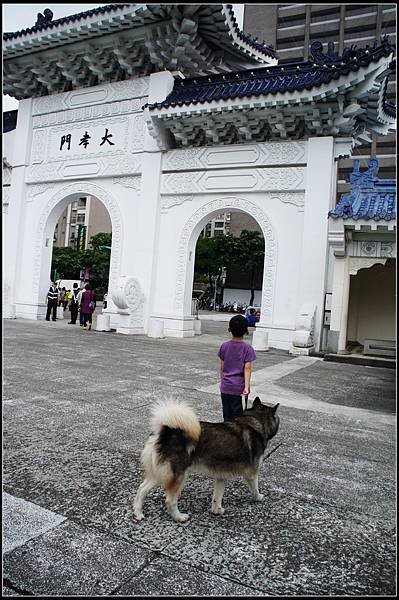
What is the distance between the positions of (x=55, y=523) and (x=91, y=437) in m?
1.49

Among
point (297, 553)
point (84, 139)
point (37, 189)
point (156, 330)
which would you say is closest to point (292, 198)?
point (156, 330)

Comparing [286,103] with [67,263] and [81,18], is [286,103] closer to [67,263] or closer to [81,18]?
[81,18]

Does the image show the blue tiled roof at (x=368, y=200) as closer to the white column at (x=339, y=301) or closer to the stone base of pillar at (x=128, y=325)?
the white column at (x=339, y=301)

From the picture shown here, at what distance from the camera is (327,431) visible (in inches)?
186

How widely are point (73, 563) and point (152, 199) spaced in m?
12.4

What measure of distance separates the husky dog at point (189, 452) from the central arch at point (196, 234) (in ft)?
31.1

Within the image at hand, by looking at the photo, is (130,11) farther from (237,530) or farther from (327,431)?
(237,530)

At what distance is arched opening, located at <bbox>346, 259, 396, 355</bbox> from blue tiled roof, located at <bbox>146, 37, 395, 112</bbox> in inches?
201

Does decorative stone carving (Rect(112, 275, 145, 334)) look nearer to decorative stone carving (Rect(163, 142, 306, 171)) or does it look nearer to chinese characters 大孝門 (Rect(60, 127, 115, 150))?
decorative stone carving (Rect(163, 142, 306, 171))

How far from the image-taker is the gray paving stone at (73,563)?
198 centimetres

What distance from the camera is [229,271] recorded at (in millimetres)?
46781

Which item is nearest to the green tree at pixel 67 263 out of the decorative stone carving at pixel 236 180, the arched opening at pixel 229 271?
the arched opening at pixel 229 271

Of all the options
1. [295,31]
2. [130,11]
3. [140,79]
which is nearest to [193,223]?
[140,79]

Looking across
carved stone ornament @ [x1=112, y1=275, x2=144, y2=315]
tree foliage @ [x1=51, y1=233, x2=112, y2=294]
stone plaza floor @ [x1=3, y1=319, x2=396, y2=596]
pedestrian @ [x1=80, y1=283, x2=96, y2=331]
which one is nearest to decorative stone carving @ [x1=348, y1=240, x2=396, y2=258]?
stone plaza floor @ [x1=3, y1=319, x2=396, y2=596]
